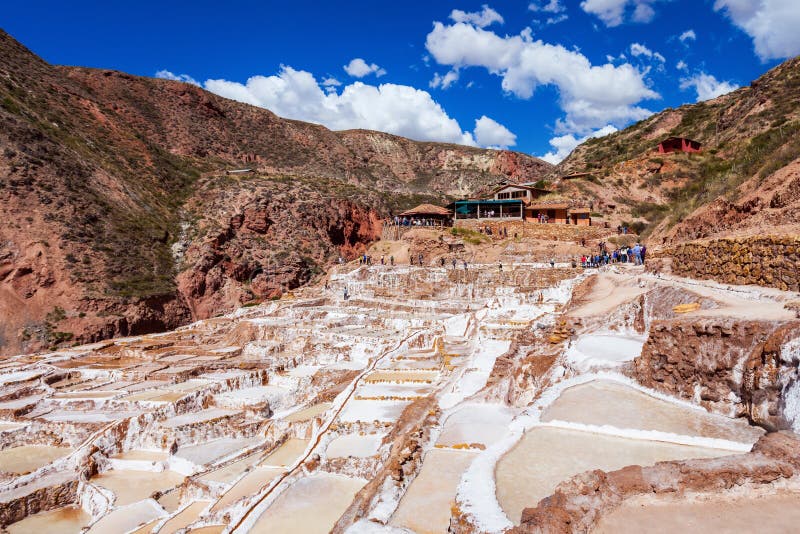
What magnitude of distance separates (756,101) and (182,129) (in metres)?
55.9

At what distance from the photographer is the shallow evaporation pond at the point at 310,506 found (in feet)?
23.3

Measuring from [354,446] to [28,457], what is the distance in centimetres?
983

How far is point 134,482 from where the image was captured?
11.4m

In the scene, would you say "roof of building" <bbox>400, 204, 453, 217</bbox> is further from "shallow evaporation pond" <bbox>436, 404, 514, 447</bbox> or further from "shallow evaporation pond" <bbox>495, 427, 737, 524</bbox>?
"shallow evaporation pond" <bbox>495, 427, 737, 524</bbox>

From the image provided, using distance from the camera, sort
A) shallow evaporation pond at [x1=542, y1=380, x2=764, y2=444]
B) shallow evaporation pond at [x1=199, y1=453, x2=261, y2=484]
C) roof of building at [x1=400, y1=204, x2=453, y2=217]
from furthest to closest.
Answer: roof of building at [x1=400, y1=204, x2=453, y2=217] < shallow evaporation pond at [x1=199, y1=453, x2=261, y2=484] < shallow evaporation pond at [x1=542, y1=380, x2=764, y2=444]

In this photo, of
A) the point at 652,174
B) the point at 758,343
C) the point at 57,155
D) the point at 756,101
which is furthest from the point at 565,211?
the point at 57,155

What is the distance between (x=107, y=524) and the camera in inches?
386

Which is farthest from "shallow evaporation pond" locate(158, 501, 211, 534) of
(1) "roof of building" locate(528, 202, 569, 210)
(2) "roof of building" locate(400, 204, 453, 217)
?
(2) "roof of building" locate(400, 204, 453, 217)

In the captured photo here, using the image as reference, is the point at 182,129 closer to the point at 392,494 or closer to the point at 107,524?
the point at 107,524

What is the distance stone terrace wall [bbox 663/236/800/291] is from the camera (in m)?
8.54

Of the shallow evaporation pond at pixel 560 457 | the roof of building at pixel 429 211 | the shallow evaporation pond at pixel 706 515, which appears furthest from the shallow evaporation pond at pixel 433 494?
the roof of building at pixel 429 211

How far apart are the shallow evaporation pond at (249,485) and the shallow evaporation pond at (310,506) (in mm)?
954

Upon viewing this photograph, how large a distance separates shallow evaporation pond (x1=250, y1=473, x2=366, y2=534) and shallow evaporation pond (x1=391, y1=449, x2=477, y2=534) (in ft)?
7.33

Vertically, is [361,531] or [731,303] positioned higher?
[731,303]
